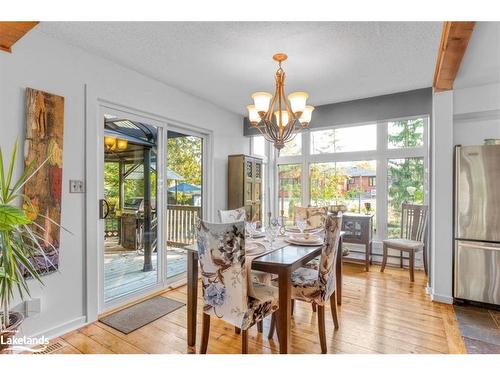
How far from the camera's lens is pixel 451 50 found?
85.9 inches

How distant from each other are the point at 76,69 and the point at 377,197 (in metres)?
4.38

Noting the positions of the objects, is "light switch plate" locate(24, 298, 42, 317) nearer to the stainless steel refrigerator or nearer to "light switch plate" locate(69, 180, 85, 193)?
"light switch plate" locate(69, 180, 85, 193)

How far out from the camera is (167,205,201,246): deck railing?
11.6 ft

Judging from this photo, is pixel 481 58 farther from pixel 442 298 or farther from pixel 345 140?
pixel 345 140

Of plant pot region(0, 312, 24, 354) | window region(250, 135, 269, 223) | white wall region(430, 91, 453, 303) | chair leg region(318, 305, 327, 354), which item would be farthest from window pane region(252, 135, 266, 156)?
plant pot region(0, 312, 24, 354)

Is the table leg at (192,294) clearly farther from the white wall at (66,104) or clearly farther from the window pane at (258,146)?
the window pane at (258,146)

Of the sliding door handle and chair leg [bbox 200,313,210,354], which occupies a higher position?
the sliding door handle

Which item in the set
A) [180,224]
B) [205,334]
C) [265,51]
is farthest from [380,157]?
[205,334]

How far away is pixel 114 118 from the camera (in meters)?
2.87

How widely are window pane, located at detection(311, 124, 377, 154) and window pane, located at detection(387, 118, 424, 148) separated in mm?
248

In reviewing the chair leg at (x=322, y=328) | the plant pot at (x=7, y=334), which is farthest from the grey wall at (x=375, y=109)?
the plant pot at (x=7, y=334)
